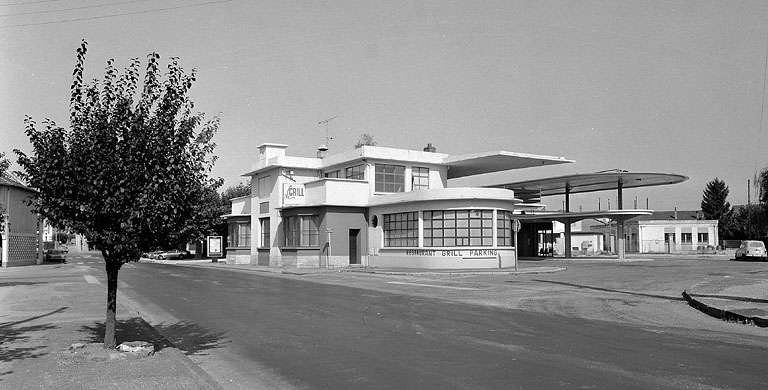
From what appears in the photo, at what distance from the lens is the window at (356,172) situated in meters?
45.1

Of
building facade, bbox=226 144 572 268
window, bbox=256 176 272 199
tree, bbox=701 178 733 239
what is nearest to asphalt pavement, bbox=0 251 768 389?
building facade, bbox=226 144 572 268

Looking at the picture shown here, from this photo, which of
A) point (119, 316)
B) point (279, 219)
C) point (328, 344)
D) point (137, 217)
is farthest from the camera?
point (279, 219)

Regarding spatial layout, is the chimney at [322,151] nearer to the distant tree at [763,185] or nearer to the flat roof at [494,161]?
the flat roof at [494,161]

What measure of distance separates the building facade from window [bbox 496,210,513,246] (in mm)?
58

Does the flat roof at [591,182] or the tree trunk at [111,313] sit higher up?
the flat roof at [591,182]

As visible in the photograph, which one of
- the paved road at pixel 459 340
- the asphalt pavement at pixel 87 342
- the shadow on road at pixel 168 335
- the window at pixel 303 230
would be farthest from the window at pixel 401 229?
the shadow on road at pixel 168 335

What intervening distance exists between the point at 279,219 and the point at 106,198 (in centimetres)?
4008

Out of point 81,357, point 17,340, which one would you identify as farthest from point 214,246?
point 81,357

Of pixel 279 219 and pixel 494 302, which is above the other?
pixel 279 219

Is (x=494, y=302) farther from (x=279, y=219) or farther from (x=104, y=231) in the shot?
(x=279, y=219)

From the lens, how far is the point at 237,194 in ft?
292

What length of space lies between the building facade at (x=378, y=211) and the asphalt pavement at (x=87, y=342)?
1758 centimetres

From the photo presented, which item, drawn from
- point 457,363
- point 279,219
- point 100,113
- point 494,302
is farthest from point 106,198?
point 279,219

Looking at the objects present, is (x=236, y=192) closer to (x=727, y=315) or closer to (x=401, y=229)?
(x=401, y=229)
